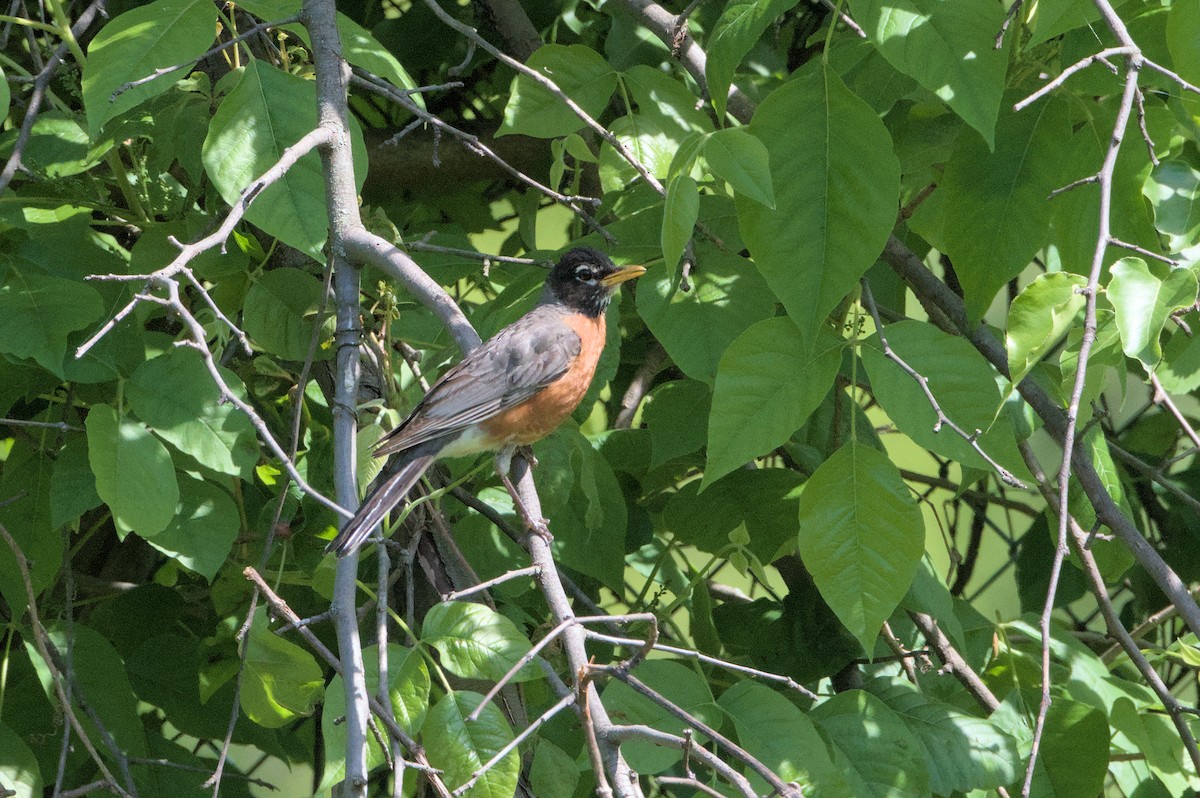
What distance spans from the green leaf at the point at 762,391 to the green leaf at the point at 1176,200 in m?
0.63

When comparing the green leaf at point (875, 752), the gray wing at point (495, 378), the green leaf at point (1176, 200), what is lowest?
the green leaf at point (875, 752)

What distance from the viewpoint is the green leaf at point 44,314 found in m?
2.46

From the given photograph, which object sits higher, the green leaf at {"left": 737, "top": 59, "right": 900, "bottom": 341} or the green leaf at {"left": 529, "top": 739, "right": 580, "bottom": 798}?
the green leaf at {"left": 737, "top": 59, "right": 900, "bottom": 341}

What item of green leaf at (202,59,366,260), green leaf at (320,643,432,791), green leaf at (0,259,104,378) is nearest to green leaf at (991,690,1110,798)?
green leaf at (320,643,432,791)

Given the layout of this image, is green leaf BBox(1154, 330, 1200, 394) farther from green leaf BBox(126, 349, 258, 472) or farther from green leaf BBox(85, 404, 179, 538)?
green leaf BBox(85, 404, 179, 538)

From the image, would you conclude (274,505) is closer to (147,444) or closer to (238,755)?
(147,444)

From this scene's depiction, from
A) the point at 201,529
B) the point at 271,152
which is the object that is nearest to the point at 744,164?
the point at 271,152

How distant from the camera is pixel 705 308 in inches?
100

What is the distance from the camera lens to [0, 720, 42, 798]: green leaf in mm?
2510

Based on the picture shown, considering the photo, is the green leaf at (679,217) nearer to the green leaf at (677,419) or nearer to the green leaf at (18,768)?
the green leaf at (677,419)

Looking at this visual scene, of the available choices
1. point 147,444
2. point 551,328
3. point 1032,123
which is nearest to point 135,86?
point 147,444

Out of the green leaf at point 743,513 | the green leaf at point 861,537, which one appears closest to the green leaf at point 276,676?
the green leaf at point 861,537

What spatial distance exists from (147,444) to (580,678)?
1186 mm

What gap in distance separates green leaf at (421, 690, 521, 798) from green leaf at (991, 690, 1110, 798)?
123cm
